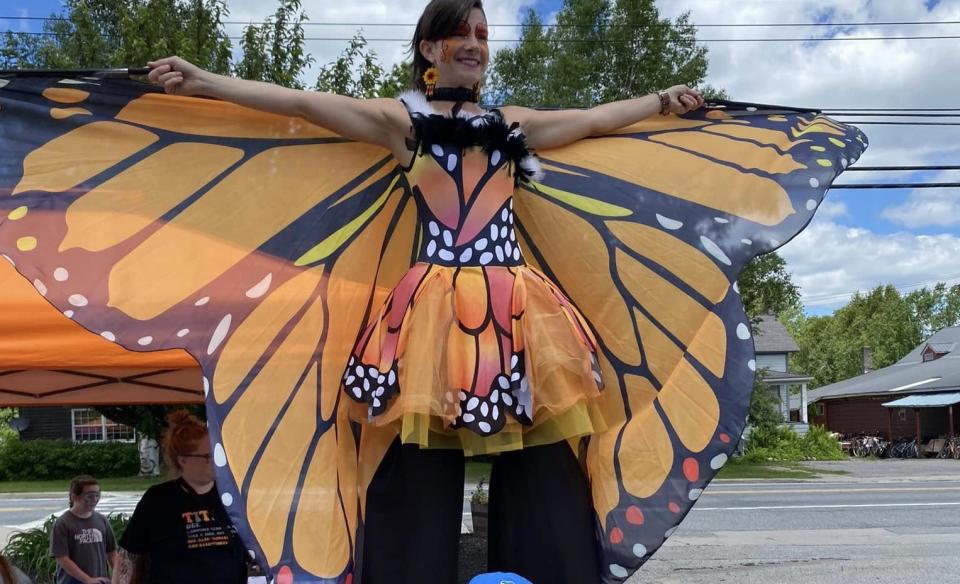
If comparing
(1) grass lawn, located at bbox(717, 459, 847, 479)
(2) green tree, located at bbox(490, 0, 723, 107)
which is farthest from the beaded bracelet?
(1) grass lawn, located at bbox(717, 459, 847, 479)

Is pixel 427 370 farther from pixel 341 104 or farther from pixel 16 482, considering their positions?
pixel 16 482

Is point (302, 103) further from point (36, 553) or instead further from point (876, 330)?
point (876, 330)

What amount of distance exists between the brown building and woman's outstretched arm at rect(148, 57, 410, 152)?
87.0 ft

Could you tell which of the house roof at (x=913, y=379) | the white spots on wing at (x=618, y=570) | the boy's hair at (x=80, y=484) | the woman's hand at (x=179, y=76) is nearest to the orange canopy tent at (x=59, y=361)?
the woman's hand at (x=179, y=76)

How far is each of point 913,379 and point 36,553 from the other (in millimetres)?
29184

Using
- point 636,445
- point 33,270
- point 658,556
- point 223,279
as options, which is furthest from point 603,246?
point 658,556

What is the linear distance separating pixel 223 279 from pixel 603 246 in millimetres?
876

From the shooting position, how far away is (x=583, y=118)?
198 centimetres

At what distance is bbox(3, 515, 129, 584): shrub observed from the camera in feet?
19.5

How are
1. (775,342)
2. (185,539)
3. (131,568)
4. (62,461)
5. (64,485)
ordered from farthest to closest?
(775,342)
(62,461)
(64,485)
(131,568)
(185,539)

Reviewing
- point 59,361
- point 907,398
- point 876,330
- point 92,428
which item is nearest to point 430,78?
point 59,361

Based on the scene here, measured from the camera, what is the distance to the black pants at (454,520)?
1639mm

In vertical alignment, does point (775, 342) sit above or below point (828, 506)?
above

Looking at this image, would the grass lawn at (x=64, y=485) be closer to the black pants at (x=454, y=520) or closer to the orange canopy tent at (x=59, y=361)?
the orange canopy tent at (x=59, y=361)
